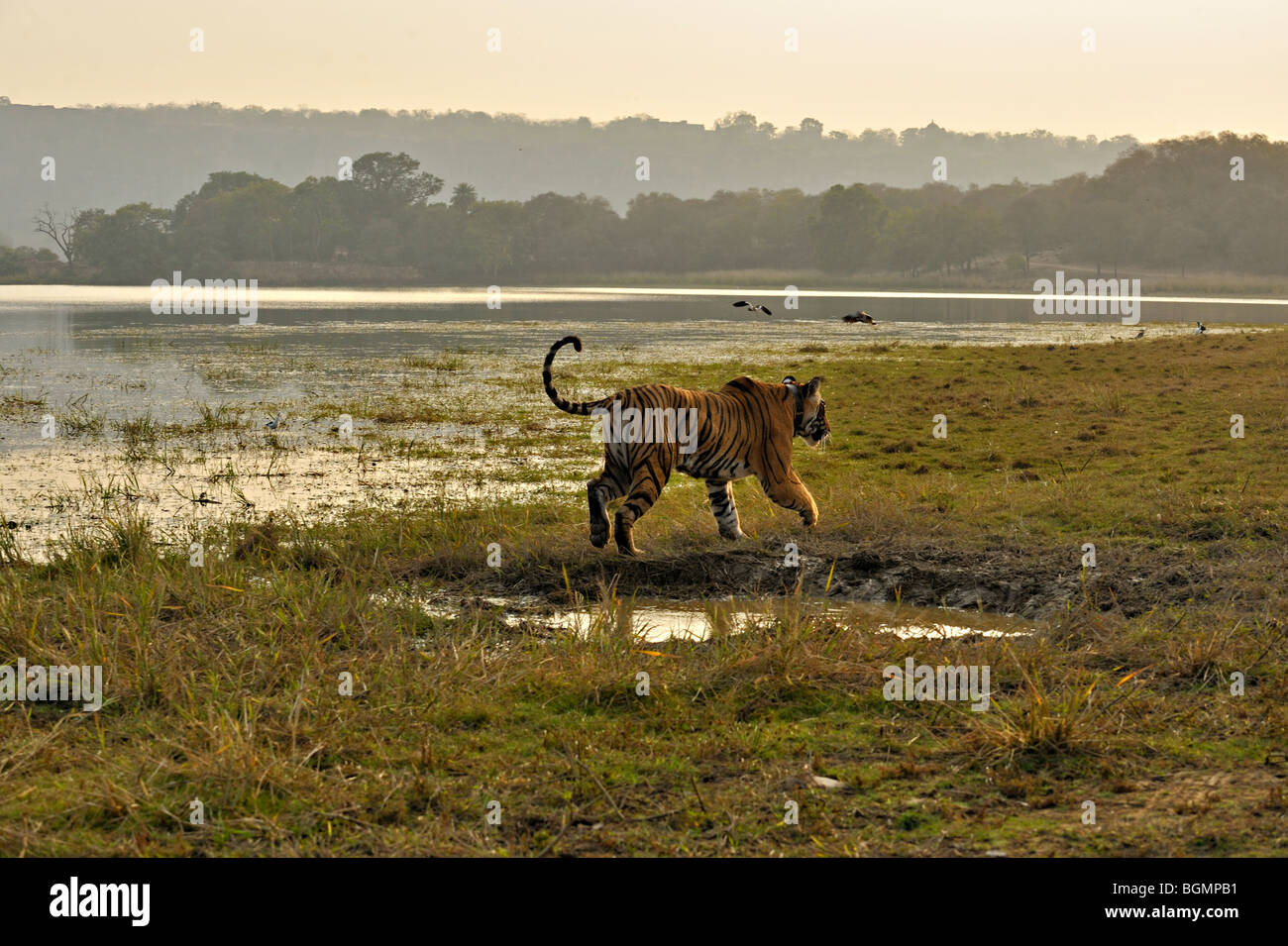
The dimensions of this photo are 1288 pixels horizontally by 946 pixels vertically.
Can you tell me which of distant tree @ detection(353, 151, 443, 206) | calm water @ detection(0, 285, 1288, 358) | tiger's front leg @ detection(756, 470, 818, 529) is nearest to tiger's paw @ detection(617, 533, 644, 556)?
tiger's front leg @ detection(756, 470, 818, 529)

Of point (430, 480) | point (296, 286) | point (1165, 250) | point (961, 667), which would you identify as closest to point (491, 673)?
point (961, 667)

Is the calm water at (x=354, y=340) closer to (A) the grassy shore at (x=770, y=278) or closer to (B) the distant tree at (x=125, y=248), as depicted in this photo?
(A) the grassy shore at (x=770, y=278)

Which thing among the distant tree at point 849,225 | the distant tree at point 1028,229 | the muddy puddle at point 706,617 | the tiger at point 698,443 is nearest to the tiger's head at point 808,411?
the tiger at point 698,443

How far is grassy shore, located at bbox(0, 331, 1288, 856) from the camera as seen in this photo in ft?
15.7

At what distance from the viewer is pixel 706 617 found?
8.10 metres

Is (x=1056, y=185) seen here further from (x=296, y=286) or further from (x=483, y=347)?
(x=483, y=347)

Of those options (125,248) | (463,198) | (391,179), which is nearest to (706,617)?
(125,248)

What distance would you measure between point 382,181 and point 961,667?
148m

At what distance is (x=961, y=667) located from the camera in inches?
259

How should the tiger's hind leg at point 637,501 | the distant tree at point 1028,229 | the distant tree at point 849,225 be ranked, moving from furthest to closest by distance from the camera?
the distant tree at point 1028,229
the distant tree at point 849,225
the tiger's hind leg at point 637,501

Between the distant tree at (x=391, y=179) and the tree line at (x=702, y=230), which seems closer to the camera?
the tree line at (x=702, y=230)

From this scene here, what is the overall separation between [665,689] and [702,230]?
148552 mm

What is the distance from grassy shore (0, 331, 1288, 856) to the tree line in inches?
4650

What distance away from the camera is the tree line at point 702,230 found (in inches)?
4852
